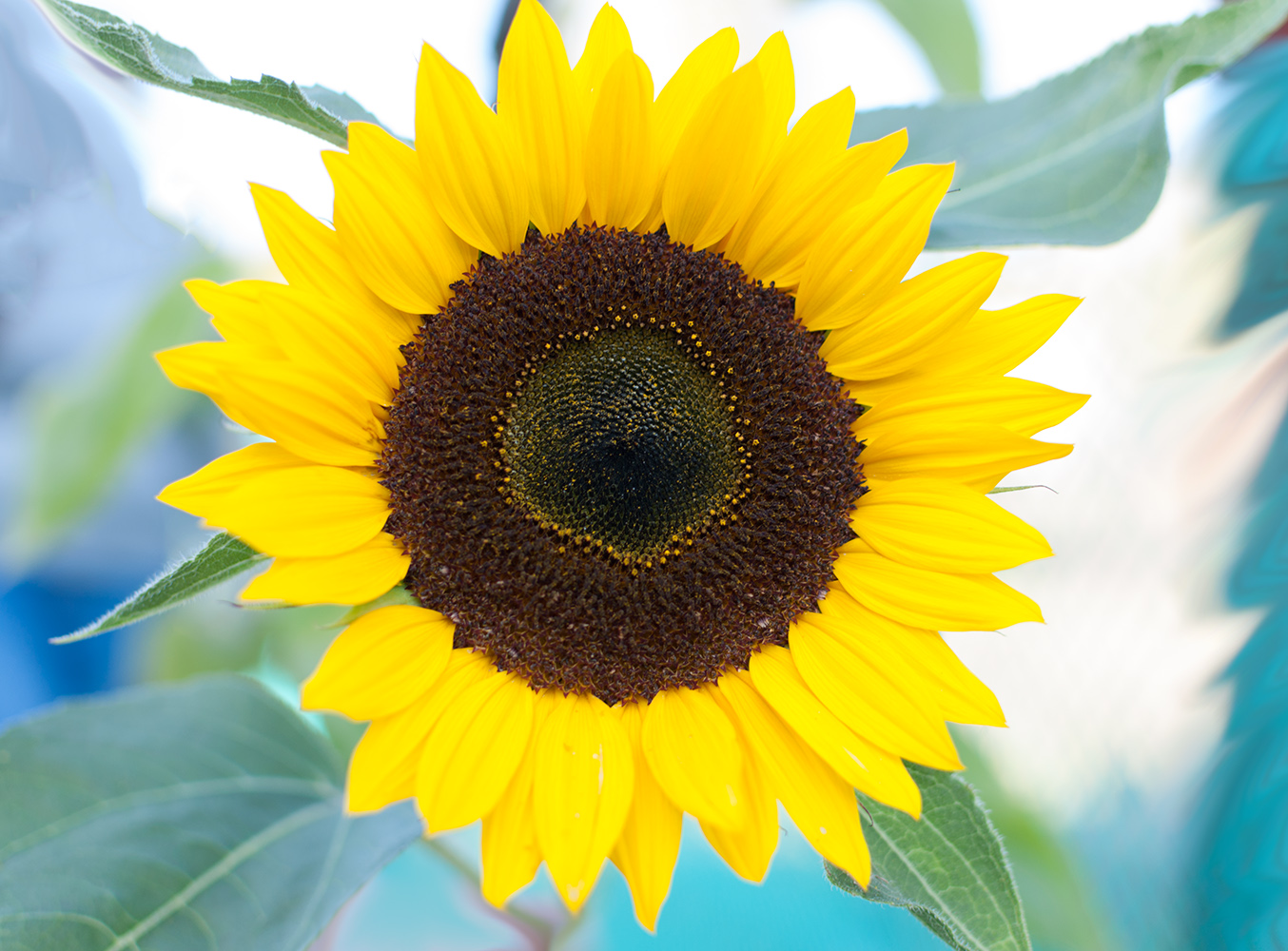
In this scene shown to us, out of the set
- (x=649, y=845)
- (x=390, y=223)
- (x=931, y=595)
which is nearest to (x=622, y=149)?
(x=390, y=223)

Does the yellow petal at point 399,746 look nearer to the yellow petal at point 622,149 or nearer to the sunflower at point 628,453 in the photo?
the sunflower at point 628,453

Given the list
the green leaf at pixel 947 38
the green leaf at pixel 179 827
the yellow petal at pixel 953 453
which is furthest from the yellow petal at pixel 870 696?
the green leaf at pixel 947 38

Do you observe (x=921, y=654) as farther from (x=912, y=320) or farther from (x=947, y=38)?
(x=947, y=38)

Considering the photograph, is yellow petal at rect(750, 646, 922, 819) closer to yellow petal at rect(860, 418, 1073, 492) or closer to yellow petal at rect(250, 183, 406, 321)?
yellow petal at rect(860, 418, 1073, 492)

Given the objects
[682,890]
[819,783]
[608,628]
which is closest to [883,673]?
[819,783]

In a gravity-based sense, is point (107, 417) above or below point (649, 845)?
below

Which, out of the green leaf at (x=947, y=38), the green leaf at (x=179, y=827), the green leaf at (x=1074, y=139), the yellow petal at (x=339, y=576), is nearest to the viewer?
the yellow petal at (x=339, y=576)
